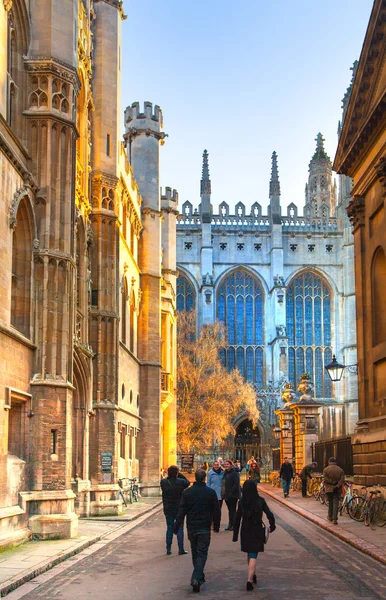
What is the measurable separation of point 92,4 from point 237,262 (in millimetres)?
44711

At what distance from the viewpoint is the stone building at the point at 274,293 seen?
6725cm

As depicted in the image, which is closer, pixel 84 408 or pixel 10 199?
pixel 10 199

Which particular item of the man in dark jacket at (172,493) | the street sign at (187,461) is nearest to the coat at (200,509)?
the man in dark jacket at (172,493)

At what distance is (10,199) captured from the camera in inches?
590

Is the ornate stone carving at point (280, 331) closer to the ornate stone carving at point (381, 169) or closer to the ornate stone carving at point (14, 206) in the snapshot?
the ornate stone carving at point (381, 169)

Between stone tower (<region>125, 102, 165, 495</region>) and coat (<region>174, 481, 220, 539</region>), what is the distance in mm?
23413

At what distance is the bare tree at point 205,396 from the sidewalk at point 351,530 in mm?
29977

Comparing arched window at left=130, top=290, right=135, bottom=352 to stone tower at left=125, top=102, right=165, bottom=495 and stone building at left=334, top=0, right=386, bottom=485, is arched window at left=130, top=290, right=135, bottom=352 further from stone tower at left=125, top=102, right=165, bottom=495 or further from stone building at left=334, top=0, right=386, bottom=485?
stone building at left=334, top=0, right=386, bottom=485

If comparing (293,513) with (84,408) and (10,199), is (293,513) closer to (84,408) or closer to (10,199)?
(84,408)

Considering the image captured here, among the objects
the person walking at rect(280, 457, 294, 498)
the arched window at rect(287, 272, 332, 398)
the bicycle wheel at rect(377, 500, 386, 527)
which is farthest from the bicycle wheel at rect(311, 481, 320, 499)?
the arched window at rect(287, 272, 332, 398)

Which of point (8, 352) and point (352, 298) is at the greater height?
point (352, 298)

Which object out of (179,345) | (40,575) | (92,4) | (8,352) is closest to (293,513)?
(8,352)

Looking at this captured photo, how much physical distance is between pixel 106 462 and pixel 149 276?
44.3 ft

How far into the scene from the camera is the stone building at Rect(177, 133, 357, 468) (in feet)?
221
